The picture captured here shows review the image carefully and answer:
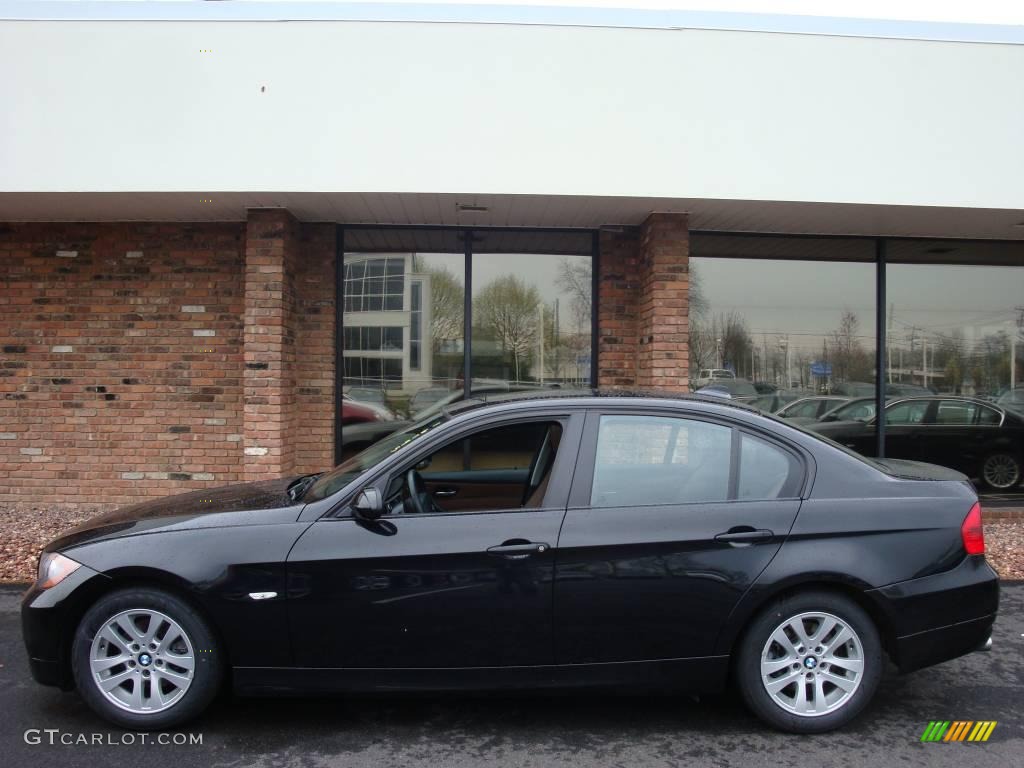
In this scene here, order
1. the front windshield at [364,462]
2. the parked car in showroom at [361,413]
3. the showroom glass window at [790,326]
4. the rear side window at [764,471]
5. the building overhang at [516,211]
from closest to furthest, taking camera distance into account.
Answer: the rear side window at [764,471]
the front windshield at [364,462]
the building overhang at [516,211]
the parked car in showroom at [361,413]
the showroom glass window at [790,326]

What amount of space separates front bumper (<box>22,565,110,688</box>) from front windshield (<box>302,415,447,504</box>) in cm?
98

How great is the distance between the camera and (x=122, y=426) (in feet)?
26.2

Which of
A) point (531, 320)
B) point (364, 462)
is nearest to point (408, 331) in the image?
point (531, 320)

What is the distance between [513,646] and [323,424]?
520 centimetres

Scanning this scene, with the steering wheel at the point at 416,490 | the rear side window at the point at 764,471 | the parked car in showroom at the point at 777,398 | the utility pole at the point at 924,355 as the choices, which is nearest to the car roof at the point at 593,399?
the rear side window at the point at 764,471

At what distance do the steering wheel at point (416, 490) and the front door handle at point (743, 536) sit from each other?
53.9 inches

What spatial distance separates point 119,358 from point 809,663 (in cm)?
723

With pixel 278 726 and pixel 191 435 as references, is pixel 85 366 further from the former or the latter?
pixel 278 726

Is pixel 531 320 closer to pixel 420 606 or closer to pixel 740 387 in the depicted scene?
pixel 740 387

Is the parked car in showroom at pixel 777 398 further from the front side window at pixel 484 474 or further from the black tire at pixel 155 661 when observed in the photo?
the black tire at pixel 155 661

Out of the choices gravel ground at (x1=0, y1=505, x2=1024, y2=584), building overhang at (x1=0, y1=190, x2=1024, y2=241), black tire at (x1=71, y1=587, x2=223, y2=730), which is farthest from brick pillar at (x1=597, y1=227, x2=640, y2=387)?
black tire at (x1=71, y1=587, x2=223, y2=730)

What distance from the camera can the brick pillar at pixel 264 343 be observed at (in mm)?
7277

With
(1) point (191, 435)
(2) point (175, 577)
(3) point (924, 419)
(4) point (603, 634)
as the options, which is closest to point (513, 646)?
(4) point (603, 634)

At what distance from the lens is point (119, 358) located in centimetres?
798
